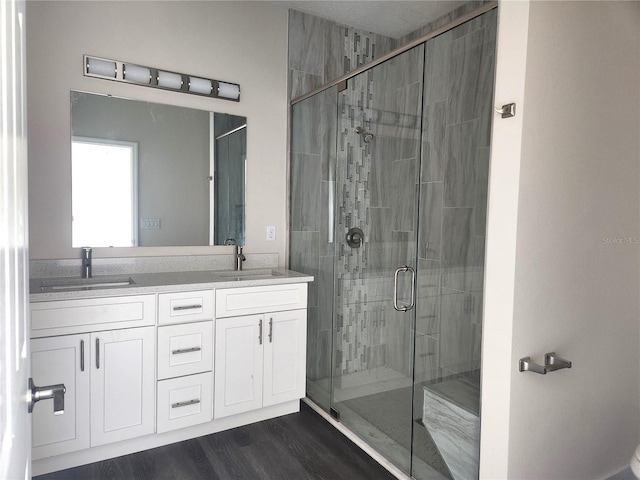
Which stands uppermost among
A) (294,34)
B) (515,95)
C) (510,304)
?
(294,34)

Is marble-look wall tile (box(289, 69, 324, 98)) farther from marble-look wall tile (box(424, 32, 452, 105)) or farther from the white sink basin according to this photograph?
the white sink basin

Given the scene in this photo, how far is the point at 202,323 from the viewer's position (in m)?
2.37

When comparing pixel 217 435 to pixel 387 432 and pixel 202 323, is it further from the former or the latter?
pixel 387 432

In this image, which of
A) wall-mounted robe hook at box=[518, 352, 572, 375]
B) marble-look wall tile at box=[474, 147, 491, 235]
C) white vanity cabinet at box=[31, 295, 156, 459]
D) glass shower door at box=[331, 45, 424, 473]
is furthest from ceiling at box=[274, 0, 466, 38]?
wall-mounted robe hook at box=[518, 352, 572, 375]

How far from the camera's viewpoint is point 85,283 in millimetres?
2424

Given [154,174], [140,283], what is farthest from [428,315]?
[154,174]

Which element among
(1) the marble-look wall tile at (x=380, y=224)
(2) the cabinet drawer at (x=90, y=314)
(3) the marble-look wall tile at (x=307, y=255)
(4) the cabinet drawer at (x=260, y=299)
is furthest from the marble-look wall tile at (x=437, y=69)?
(2) the cabinet drawer at (x=90, y=314)

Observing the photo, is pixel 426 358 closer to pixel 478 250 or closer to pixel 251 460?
pixel 478 250

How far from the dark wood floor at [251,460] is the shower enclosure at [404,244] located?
0.18 metres

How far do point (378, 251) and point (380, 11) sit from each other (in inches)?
71.3

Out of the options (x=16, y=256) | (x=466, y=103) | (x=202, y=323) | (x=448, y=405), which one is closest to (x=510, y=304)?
(x=448, y=405)

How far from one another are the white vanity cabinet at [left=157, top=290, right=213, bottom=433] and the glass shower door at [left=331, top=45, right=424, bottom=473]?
0.81 meters

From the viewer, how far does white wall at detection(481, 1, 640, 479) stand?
1.46 meters

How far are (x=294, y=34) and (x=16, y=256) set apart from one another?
292 cm
